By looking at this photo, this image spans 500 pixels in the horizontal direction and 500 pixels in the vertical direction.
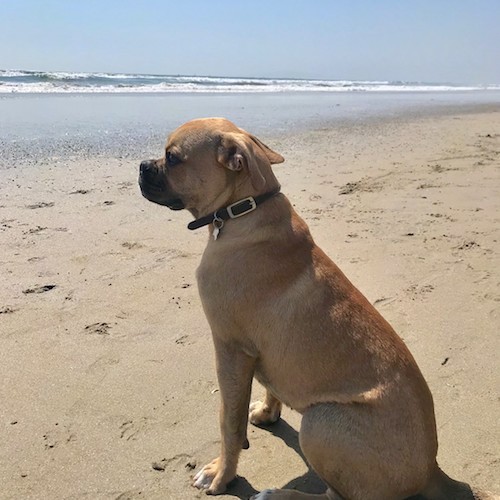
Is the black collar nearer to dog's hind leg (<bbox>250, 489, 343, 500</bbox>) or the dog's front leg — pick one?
the dog's front leg

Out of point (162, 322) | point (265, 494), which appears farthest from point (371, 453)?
point (162, 322)

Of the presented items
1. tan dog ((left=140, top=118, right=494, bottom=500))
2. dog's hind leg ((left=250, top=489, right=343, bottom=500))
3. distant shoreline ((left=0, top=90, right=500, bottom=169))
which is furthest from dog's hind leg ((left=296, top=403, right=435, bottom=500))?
distant shoreline ((left=0, top=90, right=500, bottom=169))

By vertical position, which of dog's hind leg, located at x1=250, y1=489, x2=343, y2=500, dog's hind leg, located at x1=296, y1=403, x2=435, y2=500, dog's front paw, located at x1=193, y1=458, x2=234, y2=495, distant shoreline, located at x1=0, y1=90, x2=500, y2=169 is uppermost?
distant shoreline, located at x1=0, y1=90, x2=500, y2=169

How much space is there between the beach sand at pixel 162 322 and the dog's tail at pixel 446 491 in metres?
0.44

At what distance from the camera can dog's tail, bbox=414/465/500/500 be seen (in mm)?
2793

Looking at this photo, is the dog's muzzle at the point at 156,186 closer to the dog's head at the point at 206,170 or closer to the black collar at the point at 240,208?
the dog's head at the point at 206,170

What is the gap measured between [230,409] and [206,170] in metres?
1.40

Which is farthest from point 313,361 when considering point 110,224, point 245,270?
point 110,224

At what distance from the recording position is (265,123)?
16562 mm

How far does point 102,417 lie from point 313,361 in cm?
154

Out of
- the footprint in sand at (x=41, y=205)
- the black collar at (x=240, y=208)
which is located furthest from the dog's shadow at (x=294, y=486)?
the footprint in sand at (x=41, y=205)

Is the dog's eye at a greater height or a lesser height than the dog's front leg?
greater

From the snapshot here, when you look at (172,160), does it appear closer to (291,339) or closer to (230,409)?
(291,339)

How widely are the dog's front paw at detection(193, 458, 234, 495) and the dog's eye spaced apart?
5.84 ft
